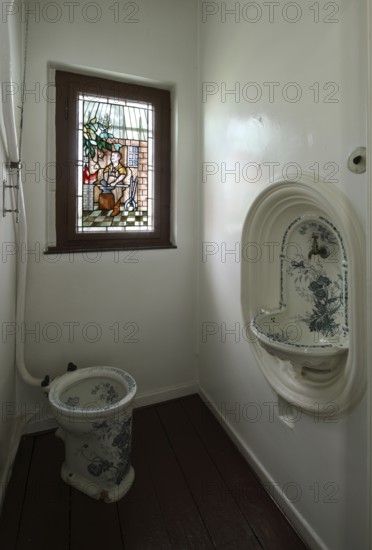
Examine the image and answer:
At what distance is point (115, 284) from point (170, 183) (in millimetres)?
768

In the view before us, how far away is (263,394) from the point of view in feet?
4.57

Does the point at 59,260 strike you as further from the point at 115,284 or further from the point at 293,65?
the point at 293,65

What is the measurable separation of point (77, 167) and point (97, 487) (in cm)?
166

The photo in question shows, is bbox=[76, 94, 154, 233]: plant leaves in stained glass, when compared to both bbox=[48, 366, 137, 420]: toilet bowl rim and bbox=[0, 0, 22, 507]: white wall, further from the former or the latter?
bbox=[48, 366, 137, 420]: toilet bowl rim

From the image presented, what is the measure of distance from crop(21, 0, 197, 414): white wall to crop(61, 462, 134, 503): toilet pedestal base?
1.66ft

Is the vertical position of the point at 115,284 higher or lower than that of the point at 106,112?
lower

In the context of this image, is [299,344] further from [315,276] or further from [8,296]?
[8,296]

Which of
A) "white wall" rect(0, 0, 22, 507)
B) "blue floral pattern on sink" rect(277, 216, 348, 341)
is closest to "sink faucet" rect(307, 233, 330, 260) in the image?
"blue floral pattern on sink" rect(277, 216, 348, 341)

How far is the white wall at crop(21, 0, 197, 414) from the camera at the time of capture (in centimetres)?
163

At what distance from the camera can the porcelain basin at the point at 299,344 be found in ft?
3.18

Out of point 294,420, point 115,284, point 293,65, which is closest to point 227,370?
point 294,420

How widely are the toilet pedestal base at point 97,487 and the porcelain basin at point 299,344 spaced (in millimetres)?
950

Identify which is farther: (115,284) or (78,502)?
(115,284)

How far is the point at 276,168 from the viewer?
4.12ft
